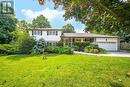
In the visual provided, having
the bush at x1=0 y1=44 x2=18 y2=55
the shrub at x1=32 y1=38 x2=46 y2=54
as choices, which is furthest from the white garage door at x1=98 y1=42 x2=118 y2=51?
the bush at x1=0 y1=44 x2=18 y2=55

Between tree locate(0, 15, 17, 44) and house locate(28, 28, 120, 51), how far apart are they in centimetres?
497

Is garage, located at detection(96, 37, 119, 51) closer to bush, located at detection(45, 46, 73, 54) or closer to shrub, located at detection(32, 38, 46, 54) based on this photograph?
bush, located at detection(45, 46, 73, 54)

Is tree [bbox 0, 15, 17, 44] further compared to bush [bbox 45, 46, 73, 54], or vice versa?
tree [bbox 0, 15, 17, 44]

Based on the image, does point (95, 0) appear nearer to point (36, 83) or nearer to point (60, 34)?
point (36, 83)

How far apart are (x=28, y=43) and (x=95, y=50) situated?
10546 millimetres

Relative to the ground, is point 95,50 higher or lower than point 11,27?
lower

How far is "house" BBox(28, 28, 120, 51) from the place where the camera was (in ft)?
177

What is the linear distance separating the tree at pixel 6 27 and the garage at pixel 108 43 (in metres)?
16.6

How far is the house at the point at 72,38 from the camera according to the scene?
5381 centimetres

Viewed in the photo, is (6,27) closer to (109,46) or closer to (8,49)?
(8,49)

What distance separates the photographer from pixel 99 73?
18.2 meters

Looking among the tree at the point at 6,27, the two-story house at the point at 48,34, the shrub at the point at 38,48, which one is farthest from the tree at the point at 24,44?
the two-story house at the point at 48,34

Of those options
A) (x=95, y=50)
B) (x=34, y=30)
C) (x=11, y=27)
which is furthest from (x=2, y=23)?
(x=95, y=50)

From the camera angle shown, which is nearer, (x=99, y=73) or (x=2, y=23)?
(x=99, y=73)
